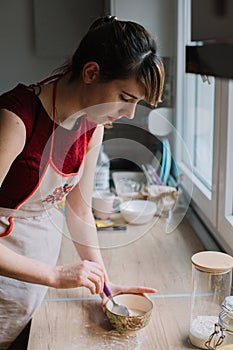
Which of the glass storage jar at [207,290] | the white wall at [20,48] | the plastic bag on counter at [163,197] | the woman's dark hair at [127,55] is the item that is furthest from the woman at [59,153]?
the white wall at [20,48]

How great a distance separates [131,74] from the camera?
111 cm

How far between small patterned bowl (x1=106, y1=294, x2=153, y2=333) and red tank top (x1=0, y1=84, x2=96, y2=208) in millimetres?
329

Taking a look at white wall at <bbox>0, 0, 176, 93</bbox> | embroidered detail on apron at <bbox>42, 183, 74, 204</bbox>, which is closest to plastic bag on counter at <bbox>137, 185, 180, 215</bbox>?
embroidered detail on apron at <bbox>42, 183, 74, 204</bbox>

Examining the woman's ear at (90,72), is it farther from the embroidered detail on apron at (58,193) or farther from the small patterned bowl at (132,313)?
the small patterned bowl at (132,313)

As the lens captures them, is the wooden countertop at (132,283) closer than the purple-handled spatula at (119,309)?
Yes

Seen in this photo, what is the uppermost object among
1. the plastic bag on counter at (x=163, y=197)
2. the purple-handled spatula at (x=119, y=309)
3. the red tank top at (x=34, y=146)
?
the red tank top at (x=34, y=146)

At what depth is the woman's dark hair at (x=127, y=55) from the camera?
1.11 meters

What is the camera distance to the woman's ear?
113cm

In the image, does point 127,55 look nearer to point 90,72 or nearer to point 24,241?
point 90,72

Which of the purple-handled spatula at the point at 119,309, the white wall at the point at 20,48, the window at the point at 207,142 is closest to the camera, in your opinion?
the purple-handled spatula at the point at 119,309

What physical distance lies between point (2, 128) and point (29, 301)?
18.0 inches

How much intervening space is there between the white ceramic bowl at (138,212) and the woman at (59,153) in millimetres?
455

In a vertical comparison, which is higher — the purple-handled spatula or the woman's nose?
the woman's nose

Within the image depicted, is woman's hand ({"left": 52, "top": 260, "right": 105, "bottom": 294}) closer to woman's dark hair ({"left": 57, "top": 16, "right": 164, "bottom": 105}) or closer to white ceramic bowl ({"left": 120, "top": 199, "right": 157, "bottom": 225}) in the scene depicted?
woman's dark hair ({"left": 57, "top": 16, "right": 164, "bottom": 105})
